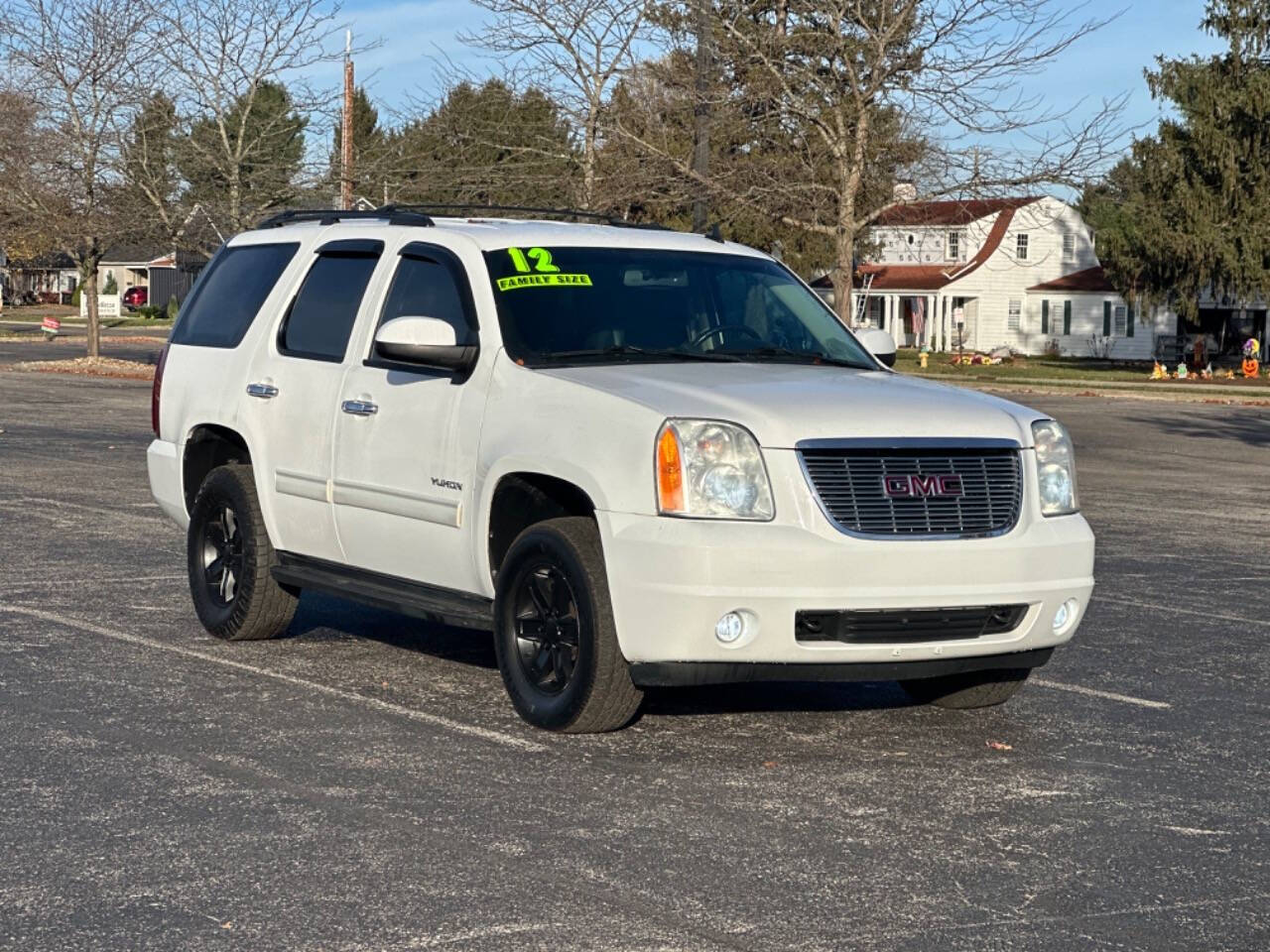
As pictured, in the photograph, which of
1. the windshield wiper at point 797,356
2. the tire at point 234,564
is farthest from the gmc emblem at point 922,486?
the tire at point 234,564

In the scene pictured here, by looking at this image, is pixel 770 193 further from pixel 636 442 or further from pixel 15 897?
pixel 15 897

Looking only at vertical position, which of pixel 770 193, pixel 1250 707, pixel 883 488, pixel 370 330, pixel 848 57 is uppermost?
pixel 848 57

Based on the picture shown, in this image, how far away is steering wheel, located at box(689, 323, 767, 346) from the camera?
8305mm

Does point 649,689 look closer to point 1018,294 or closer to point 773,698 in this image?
point 773,698

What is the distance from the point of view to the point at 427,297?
8.48 m

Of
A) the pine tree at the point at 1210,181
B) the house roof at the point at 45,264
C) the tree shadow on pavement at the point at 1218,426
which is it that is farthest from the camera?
the house roof at the point at 45,264

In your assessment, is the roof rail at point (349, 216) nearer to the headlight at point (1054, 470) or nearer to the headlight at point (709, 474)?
the headlight at point (709, 474)

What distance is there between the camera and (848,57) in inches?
1283

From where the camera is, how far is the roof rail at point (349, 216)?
888 centimetres

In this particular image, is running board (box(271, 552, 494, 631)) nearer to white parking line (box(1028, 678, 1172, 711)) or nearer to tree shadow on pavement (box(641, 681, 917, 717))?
tree shadow on pavement (box(641, 681, 917, 717))

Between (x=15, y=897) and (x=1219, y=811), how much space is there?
148 inches

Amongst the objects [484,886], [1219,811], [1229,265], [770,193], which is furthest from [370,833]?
[1229,265]

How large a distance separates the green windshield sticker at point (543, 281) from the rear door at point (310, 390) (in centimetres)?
95

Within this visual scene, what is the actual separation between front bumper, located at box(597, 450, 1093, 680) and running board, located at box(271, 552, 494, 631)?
1.03 metres
